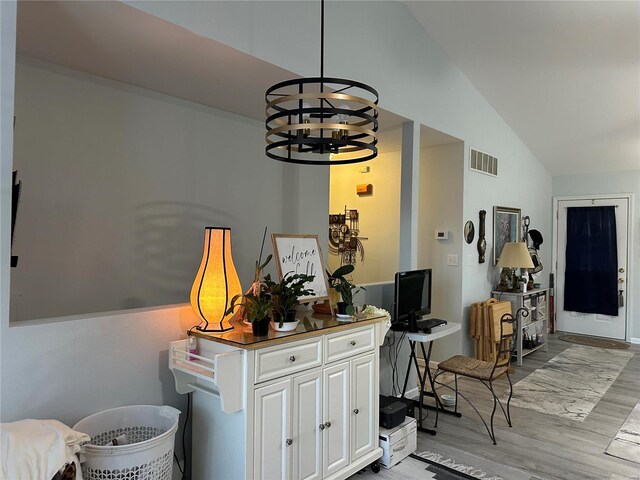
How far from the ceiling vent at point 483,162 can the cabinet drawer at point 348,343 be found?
106 inches

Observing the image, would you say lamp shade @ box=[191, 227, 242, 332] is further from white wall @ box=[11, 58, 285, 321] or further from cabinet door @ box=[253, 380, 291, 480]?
white wall @ box=[11, 58, 285, 321]

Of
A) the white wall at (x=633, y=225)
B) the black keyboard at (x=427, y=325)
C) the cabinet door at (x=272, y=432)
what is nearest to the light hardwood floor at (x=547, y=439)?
the black keyboard at (x=427, y=325)

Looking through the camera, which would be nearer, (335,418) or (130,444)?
(130,444)

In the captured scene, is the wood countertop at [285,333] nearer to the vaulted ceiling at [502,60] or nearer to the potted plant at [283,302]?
the potted plant at [283,302]

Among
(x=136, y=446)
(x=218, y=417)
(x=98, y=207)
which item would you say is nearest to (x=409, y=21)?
(x=98, y=207)

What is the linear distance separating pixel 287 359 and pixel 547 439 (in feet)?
7.05

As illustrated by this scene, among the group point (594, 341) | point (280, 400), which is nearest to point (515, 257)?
point (594, 341)

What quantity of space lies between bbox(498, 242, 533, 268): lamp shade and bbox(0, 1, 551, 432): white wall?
0.35 metres

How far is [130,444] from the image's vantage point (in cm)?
174

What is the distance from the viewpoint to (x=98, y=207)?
274 centimetres

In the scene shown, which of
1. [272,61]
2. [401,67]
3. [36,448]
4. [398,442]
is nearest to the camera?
[36,448]

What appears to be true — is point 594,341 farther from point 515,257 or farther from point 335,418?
point 335,418

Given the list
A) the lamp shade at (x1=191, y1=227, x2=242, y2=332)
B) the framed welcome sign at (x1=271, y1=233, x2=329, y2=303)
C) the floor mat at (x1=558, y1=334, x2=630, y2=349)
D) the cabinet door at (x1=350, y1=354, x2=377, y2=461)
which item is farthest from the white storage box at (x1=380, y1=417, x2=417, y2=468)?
the floor mat at (x1=558, y1=334, x2=630, y2=349)

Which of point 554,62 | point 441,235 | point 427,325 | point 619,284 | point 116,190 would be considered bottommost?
point 427,325
